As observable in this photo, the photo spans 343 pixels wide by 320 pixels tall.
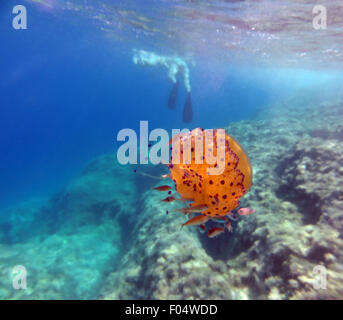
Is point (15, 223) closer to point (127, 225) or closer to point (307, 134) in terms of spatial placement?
point (127, 225)

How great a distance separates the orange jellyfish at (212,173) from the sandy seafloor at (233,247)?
254cm

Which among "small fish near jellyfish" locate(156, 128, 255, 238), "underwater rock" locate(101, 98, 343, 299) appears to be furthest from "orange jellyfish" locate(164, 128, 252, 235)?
"underwater rock" locate(101, 98, 343, 299)

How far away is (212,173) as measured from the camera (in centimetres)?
211

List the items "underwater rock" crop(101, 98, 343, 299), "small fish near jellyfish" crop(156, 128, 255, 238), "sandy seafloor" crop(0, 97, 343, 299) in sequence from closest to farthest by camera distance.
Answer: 1. "small fish near jellyfish" crop(156, 128, 255, 238)
2. "underwater rock" crop(101, 98, 343, 299)
3. "sandy seafloor" crop(0, 97, 343, 299)

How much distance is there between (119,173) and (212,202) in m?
14.3

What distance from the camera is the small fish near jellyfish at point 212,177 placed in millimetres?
2092

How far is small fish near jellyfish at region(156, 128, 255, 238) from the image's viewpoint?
2.09m

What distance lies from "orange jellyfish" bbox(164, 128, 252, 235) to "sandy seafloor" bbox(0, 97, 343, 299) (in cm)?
254

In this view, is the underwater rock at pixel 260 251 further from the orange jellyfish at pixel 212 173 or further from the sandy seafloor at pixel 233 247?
the orange jellyfish at pixel 212 173

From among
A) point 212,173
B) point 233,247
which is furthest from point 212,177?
point 233,247

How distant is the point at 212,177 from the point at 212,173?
4 cm

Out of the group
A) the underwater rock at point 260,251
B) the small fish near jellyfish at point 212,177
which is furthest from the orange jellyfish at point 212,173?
the underwater rock at point 260,251

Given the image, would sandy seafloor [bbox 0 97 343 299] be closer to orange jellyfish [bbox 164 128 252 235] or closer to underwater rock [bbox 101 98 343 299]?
underwater rock [bbox 101 98 343 299]
